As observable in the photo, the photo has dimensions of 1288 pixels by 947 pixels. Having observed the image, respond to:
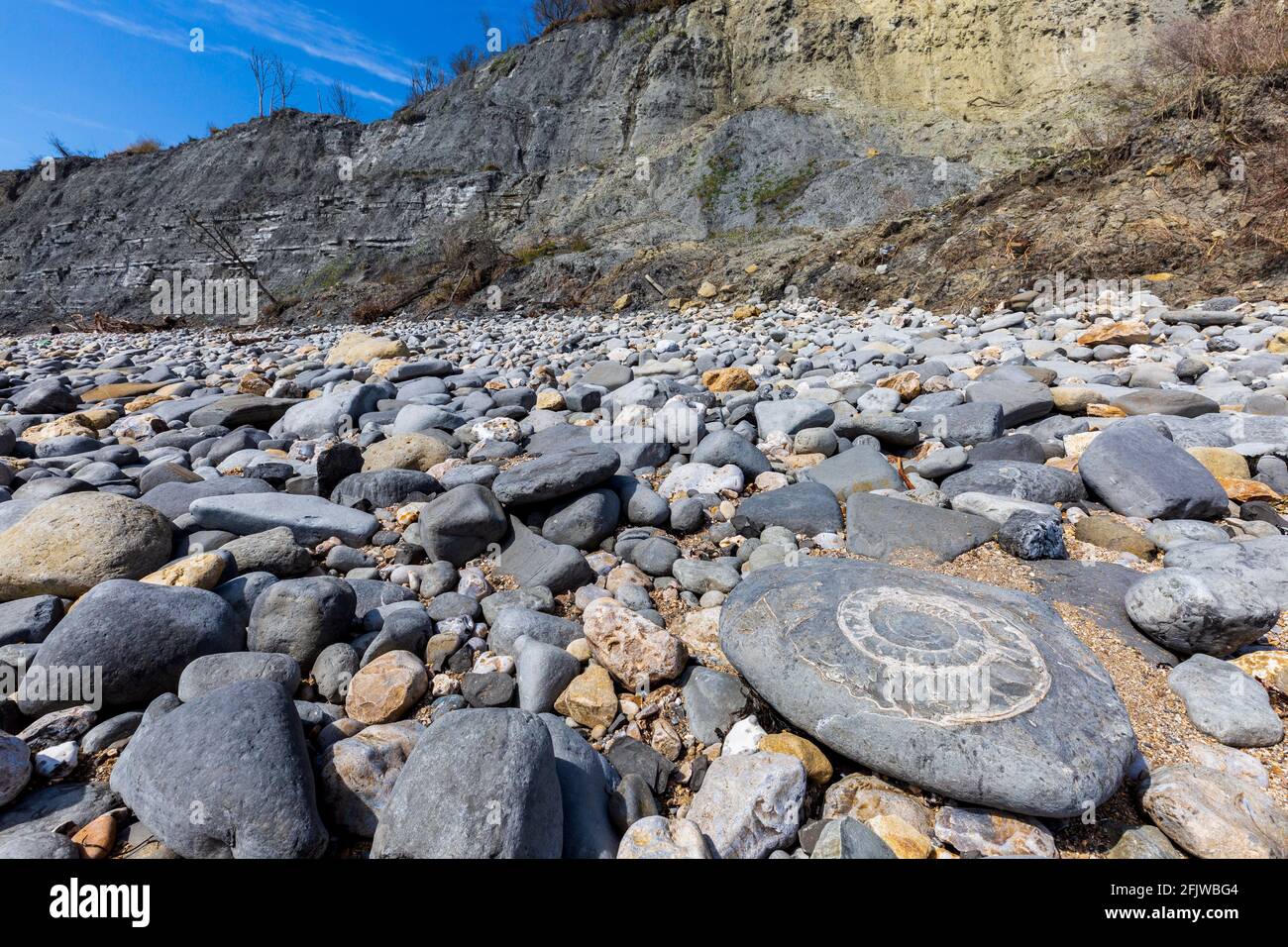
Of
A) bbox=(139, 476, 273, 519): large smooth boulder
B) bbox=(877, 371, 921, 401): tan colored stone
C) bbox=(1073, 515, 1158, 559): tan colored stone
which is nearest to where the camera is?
bbox=(1073, 515, 1158, 559): tan colored stone

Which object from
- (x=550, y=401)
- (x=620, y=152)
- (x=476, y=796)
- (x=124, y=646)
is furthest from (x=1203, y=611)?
(x=620, y=152)

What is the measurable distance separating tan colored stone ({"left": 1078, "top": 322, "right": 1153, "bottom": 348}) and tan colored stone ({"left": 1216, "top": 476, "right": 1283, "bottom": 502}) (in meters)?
2.76

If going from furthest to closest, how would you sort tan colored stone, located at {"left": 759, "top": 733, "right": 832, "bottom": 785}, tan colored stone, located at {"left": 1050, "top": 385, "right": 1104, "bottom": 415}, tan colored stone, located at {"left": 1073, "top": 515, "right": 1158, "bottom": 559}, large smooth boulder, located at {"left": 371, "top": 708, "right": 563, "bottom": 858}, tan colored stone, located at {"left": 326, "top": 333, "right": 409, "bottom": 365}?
1. tan colored stone, located at {"left": 326, "top": 333, "right": 409, "bottom": 365}
2. tan colored stone, located at {"left": 1050, "top": 385, "right": 1104, "bottom": 415}
3. tan colored stone, located at {"left": 1073, "top": 515, "right": 1158, "bottom": 559}
4. tan colored stone, located at {"left": 759, "top": 733, "right": 832, "bottom": 785}
5. large smooth boulder, located at {"left": 371, "top": 708, "right": 563, "bottom": 858}

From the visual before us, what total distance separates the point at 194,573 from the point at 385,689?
99cm

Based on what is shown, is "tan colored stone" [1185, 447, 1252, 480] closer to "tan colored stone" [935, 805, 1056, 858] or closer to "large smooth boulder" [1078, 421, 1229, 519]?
"large smooth boulder" [1078, 421, 1229, 519]

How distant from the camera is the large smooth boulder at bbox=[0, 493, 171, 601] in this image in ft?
6.93

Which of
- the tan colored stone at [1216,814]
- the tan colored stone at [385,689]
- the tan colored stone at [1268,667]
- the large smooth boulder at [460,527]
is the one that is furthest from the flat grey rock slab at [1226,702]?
the large smooth boulder at [460,527]

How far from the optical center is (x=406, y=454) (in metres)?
3.51

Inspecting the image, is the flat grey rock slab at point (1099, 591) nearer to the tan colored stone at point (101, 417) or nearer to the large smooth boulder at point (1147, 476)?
the large smooth boulder at point (1147, 476)

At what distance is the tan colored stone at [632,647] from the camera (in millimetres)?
1781

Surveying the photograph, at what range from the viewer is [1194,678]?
1.62 m

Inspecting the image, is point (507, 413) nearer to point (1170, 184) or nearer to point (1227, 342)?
point (1227, 342)

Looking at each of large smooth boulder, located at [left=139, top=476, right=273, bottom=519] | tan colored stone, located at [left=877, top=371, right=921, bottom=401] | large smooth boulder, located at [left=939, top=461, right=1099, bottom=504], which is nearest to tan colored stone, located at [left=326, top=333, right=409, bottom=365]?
large smooth boulder, located at [left=139, top=476, right=273, bottom=519]
